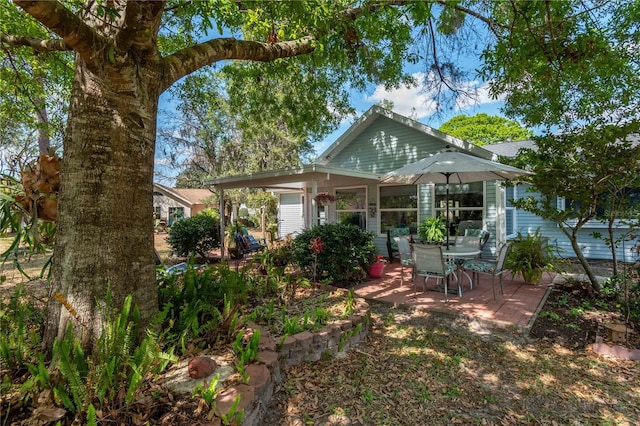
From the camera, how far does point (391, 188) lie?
9844 millimetres

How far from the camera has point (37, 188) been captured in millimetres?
2480

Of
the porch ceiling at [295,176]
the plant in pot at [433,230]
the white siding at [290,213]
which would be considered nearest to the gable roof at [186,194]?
the white siding at [290,213]

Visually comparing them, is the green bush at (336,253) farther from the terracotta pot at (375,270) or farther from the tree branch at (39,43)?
the tree branch at (39,43)

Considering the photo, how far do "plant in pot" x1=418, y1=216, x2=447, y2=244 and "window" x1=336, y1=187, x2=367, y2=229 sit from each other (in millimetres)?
2200

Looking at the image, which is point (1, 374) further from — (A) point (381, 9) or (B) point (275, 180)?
(B) point (275, 180)

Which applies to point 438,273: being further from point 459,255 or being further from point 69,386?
point 69,386

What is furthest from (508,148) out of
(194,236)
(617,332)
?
(194,236)

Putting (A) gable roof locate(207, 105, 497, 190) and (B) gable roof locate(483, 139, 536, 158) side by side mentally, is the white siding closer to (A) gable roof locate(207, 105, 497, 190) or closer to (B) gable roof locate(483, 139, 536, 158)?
(A) gable roof locate(207, 105, 497, 190)

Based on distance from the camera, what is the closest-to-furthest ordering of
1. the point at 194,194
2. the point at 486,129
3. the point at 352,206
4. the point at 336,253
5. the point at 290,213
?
the point at 336,253 → the point at 352,206 → the point at 290,213 → the point at 194,194 → the point at 486,129

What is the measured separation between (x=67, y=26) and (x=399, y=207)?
8.91 metres

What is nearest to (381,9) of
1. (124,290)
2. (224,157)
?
(124,290)

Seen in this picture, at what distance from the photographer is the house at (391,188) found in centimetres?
813

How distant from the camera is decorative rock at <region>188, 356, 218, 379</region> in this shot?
2262mm

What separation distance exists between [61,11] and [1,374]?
7.56ft
